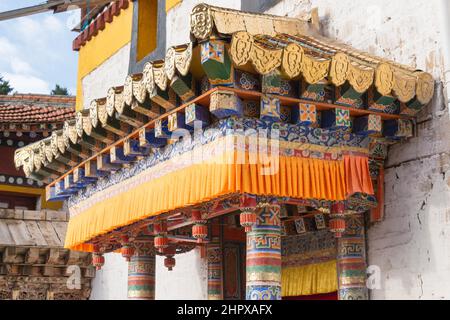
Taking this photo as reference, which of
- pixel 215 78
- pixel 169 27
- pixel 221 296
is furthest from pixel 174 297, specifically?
pixel 215 78

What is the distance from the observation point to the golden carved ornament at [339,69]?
5.11 meters

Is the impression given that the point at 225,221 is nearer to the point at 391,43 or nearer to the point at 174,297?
the point at 174,297

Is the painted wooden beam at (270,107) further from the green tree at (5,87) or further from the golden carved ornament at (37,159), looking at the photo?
the green tree at (5,87)

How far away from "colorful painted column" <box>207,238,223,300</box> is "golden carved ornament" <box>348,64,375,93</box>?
3.03 m

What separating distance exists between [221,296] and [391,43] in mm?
3214

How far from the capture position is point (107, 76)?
11398 mm

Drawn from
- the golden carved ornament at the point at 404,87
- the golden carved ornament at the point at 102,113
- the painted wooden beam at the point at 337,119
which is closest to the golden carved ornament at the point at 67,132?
the golden carved ornament at the point at 102,113

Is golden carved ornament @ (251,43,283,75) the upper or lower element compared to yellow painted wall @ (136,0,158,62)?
lower

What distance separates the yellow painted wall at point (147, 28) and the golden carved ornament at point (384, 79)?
499 centimetres

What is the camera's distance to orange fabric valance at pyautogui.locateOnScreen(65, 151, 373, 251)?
5023 mm

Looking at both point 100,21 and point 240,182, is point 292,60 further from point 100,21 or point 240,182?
point 100,21

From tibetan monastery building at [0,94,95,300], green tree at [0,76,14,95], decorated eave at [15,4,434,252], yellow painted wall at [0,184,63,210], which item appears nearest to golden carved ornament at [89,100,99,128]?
decorated eave at [15,4,434,252]

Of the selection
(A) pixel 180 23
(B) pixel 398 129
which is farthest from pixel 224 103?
(A) pixel 180 23

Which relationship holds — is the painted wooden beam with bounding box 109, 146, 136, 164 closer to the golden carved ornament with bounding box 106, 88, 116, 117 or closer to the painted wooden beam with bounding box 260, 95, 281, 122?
the golden carved ornament with bounding box 106, 88, 116, 117
